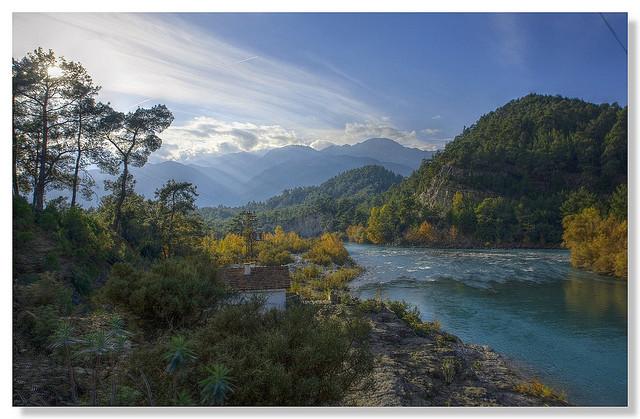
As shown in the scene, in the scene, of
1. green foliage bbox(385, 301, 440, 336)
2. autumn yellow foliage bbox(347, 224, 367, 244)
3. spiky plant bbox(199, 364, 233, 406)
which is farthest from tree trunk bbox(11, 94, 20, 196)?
autumn yellow foliage bbox(347, 224, 367, 244)

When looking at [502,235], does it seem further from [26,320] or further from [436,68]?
[26,320]

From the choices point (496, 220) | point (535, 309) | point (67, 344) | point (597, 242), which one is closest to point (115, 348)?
point (67, 344)

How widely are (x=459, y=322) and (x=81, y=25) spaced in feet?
30.0

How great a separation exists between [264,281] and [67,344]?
14.3ft

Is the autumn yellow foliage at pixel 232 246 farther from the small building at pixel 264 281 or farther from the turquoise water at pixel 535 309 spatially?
the small building at pixel 264 281

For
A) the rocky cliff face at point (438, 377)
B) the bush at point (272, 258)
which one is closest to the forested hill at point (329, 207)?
the bush at point (272, 258)

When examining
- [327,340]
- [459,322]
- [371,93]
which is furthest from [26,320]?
[459,322]

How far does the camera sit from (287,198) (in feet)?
175

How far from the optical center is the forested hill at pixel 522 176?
5203 millimetres

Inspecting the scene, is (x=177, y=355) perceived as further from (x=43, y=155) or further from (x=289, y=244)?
(x=289, y=244)

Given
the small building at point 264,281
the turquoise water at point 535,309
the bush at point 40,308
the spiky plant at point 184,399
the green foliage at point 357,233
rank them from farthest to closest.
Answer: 1. the green foliage at point 357,233
2. the small building at point 264,281
3. the turquoise water at point 535,309
4. the bush at point 40,308
5. the spiky plant at point 184,399

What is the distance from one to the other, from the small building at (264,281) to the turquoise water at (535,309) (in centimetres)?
411

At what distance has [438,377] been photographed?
5094 mm

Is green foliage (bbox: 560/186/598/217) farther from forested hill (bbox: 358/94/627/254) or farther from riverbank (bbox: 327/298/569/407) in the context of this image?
riverbank (bbox: 327/298/569/407)
